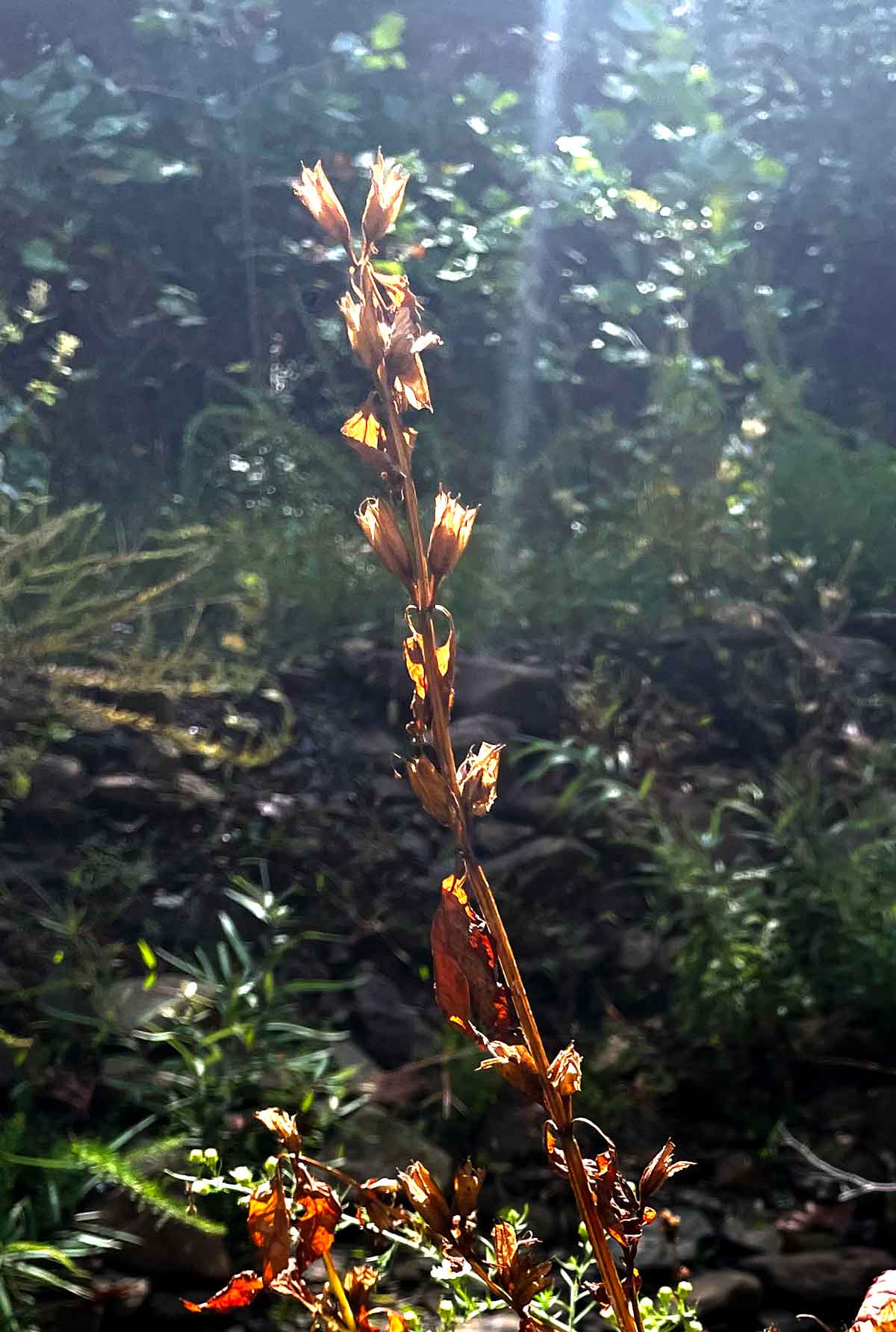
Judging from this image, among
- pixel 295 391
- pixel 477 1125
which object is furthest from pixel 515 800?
pixel 295 391

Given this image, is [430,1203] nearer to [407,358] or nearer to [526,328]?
[407,358]

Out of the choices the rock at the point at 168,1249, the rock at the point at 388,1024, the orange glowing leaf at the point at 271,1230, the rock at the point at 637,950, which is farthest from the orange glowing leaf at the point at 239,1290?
the rock at the point at 637,950

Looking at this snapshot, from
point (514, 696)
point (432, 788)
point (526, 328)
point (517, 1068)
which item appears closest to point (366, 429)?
point (432, 788)

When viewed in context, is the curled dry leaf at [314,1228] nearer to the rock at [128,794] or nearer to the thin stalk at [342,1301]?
the thin stalk at [342,1301]

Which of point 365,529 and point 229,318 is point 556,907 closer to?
point 365,529

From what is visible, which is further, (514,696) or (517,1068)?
(514,696)
